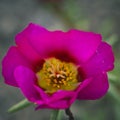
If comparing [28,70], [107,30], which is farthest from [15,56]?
[107,30]

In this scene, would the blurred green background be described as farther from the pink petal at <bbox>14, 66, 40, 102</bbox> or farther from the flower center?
the pink petal at <bbox>14, 66, 40, 102</bbox>

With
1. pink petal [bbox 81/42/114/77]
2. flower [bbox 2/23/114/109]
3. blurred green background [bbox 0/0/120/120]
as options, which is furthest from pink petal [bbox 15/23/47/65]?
blurred green background [bbox 0/0/120/120]

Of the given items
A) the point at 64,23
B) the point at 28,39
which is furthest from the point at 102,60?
the point at 64,23

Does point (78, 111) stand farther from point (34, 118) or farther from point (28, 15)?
point (28, 15)

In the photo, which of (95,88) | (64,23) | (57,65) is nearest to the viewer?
(95,88)

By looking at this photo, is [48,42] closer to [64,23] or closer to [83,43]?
[83,43]

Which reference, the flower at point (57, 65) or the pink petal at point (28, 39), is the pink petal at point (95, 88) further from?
the pink petal at point (28, 39)

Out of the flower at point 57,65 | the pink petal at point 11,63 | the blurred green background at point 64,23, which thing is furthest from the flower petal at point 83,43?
the blurred green background at point 64,23
